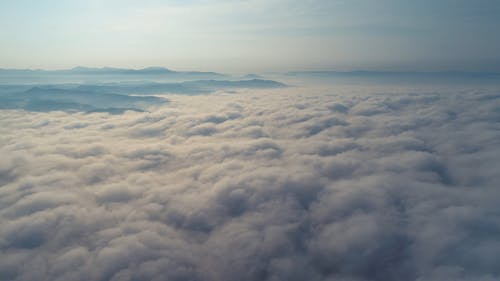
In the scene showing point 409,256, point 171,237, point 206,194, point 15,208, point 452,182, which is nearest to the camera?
point 409,256

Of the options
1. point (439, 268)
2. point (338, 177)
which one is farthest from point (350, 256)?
point (338, 177)

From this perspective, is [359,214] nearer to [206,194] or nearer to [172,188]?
[206,194]

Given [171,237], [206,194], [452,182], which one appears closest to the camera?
[171,237]

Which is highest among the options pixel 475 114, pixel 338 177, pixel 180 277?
pixel 475 114

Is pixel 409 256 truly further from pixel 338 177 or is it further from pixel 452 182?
pixel 452 182

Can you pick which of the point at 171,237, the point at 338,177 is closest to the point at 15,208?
the point at 171,237

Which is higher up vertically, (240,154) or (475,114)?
(475,114)

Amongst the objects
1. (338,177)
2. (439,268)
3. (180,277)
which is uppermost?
(338,177)

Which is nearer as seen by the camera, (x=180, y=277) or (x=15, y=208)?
(x=180, y=277)

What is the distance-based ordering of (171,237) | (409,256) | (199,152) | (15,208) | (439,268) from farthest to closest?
(199,152) < (15,208) < (171,237) < (409,256) < (439,268)
